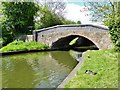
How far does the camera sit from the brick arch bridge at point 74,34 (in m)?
20.0

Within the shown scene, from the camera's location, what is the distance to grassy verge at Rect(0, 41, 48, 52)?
65.5 ft

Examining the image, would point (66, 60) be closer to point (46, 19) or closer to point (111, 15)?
point (111, 15)

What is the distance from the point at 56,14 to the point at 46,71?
83.3 feet

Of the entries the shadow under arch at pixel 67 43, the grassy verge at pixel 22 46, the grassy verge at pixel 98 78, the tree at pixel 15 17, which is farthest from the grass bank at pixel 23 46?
the grassy verge at pixel 98 78

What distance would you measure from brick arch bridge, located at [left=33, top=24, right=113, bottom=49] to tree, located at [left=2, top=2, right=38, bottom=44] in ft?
Answer: 15.0

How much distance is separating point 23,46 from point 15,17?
26.8ft

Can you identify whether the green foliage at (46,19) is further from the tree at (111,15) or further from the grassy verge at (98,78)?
the grassy verge at (98,78)

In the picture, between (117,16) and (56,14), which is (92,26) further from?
(56,14)

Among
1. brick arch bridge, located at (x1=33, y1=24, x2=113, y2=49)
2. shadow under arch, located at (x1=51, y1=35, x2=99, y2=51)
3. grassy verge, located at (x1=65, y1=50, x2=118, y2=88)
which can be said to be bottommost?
shadow under arch, located at (x1=51, y1=35, x2=99, y2=51)

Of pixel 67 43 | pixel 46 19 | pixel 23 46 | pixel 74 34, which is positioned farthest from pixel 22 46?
pixel 46 19

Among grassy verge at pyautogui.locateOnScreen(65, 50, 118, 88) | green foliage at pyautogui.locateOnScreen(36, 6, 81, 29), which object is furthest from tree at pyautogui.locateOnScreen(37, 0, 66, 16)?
grassy verge at pyautogui.locateOnScreen(65, 50, 118, 88)

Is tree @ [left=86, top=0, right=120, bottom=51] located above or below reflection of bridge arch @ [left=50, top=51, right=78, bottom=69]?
above

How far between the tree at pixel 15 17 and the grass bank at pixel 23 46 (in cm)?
435

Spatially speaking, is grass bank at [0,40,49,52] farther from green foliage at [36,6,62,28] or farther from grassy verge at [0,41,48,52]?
green foliage at [36,6,62,28]
